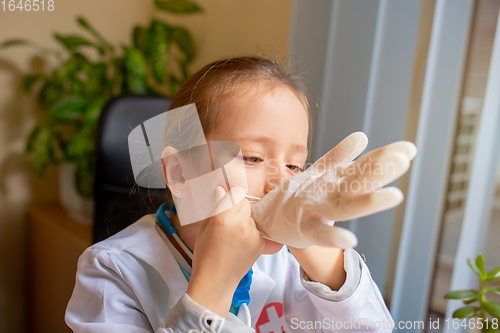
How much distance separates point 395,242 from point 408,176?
0.53ft

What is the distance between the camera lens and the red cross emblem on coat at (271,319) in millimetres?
600

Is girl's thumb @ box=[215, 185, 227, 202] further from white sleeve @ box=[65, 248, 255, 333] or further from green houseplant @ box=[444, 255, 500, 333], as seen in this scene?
green houseplant @ box=[444, 255, 500, 333]

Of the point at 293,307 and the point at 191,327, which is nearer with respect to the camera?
the point at 191,327

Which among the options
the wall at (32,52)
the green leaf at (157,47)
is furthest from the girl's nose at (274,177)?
the green leaf at (157,47)

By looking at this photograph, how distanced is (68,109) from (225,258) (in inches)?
34.6

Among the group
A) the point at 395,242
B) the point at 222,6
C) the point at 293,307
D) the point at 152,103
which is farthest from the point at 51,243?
the point at 222,6

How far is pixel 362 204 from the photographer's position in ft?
0.90

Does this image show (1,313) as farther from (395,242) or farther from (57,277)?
(395,242)

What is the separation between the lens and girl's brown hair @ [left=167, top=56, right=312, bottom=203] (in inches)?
20.4

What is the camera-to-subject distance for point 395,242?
832 millimetres

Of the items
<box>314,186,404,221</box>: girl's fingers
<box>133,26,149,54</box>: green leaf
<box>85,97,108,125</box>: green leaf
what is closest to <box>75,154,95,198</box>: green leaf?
<box>85,97,108,125</box>: green leaf

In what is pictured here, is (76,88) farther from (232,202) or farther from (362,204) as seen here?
(362,204)

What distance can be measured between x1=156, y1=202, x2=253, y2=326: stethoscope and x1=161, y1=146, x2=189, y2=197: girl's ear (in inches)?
2.5

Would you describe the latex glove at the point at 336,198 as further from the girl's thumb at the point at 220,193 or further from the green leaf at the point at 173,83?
the green leaf at the point at 173,83
